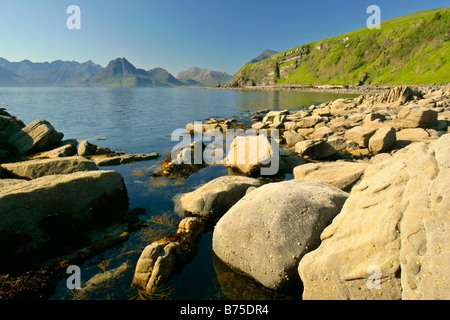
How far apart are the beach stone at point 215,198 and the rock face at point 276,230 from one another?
2109mm

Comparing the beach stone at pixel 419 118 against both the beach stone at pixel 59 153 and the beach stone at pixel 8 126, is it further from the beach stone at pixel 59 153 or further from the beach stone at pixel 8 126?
the beach stone at pixel 8 126

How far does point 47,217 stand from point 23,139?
1831cm

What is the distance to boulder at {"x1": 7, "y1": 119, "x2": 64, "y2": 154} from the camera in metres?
20.2

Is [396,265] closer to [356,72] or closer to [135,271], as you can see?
[135,271]

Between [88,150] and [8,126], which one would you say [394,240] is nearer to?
[88,150]

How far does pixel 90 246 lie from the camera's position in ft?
26.5

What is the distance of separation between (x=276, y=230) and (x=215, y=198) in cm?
397

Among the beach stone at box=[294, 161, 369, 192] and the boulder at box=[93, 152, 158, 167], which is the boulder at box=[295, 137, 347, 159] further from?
the boulder at box=[93, 152, 158, 167]

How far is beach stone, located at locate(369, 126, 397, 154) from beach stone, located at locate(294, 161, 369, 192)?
25.6 ft

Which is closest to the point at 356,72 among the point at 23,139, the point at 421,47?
the point at 421,47

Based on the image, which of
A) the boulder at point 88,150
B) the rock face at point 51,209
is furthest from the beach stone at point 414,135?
the boulder at point 88,150

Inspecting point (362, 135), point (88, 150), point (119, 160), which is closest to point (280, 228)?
point (119, 160)
